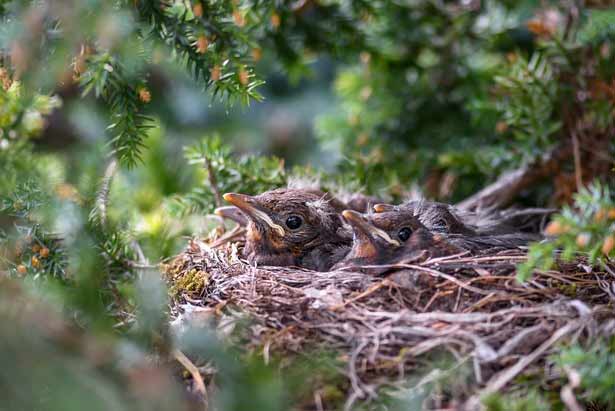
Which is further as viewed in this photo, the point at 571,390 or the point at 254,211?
the point at 254,211

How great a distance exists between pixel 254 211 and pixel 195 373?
0.89m

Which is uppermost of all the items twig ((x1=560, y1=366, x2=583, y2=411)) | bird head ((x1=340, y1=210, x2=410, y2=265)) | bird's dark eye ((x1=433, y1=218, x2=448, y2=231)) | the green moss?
twig ((x1=560, y1=366, x2=583, y2=411))

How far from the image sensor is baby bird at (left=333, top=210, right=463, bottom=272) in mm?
2539

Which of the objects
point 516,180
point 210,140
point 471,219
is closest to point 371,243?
point 471,219

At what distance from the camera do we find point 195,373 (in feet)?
6.53

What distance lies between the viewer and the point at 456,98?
378 centimetres

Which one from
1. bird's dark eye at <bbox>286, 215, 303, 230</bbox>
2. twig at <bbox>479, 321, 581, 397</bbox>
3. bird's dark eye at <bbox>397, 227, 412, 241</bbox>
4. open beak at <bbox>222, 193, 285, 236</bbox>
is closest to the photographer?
twig at <bbox>479, 321, 581, 397</bbox>

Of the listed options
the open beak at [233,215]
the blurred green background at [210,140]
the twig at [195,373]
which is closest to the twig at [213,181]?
the blurred green background at [210,140]

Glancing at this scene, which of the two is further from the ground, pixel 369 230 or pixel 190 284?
pixel 369 230

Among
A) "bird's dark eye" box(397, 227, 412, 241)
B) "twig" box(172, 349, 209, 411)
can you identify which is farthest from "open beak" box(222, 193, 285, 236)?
"twig" box(172, 349, 209, 411)

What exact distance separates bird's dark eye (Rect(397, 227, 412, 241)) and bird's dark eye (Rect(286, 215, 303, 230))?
43 cm

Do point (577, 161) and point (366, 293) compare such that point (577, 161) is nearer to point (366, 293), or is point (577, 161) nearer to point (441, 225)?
point (441, 225)

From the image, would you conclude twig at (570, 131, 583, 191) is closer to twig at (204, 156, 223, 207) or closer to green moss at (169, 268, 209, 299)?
twig at (204, 156, 223, 207)

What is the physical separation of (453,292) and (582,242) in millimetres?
535
